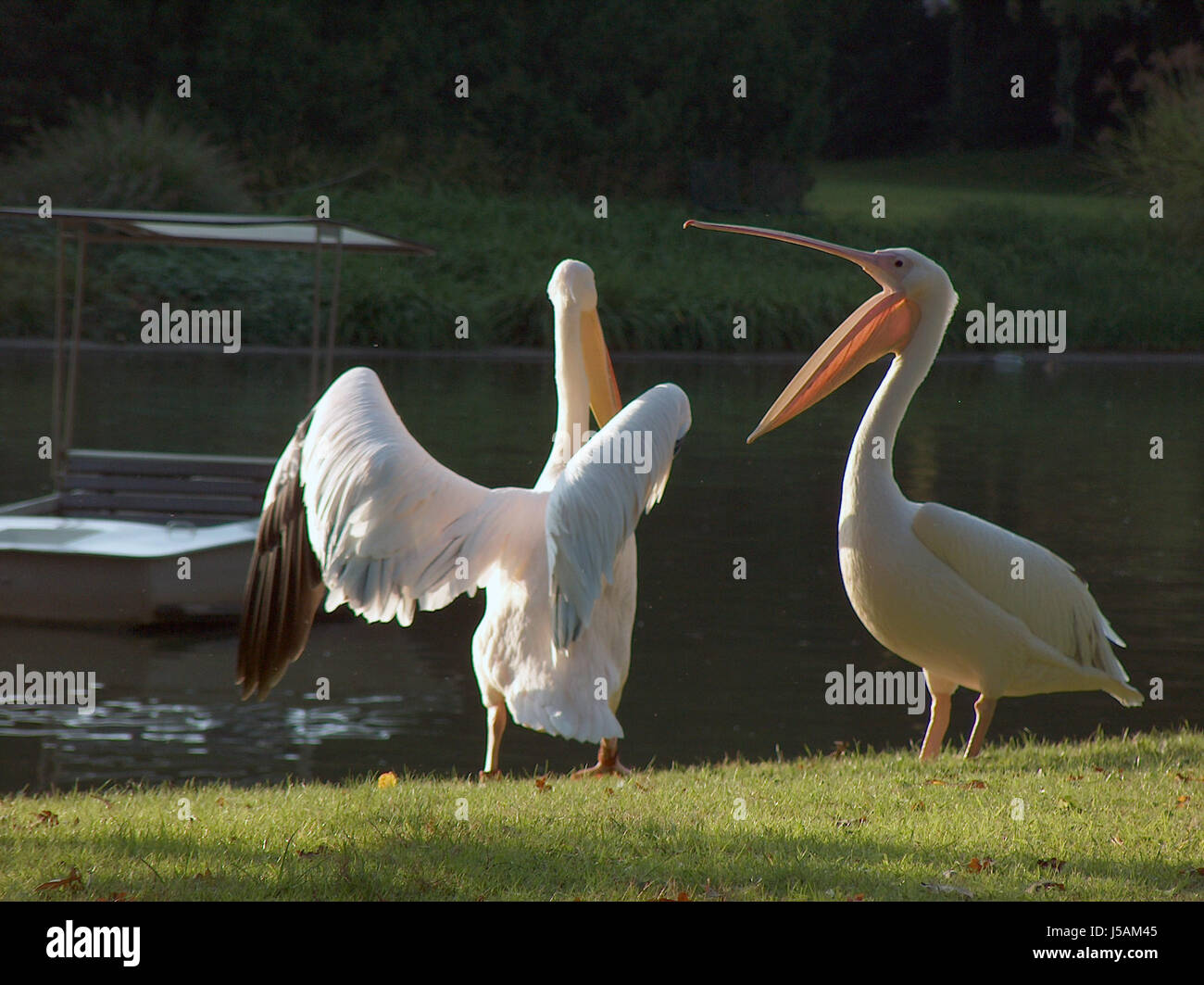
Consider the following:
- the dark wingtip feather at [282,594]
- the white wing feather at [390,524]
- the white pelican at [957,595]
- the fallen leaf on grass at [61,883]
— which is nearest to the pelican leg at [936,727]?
the white pelican at [957,595]

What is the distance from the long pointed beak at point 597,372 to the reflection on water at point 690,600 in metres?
1.34

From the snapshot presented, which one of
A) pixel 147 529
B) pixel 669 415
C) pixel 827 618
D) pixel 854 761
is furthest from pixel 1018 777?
pixel 147 529

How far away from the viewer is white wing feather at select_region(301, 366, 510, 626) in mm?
4809

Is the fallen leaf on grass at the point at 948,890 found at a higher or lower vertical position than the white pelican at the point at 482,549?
lower

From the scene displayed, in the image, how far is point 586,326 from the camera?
5.95 m

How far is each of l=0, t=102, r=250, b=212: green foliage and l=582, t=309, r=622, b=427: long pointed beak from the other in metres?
17.9

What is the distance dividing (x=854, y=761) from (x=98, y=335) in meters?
17.9

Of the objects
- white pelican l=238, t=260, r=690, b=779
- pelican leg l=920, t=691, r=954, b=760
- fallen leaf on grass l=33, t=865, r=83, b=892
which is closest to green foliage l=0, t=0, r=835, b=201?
white pelican l=238, t=260, r=690, b=779

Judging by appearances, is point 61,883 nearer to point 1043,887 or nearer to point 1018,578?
point 1043,887

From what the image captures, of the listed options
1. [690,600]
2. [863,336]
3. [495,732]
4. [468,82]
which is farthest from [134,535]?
[468,82]

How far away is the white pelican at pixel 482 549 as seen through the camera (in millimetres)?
4512

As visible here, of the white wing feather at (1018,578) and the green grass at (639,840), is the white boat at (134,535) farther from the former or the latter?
the white wing feather at (1018,578)

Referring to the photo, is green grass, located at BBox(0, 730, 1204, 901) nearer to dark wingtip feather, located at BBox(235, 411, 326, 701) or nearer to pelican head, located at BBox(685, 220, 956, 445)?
dark wingtip feather, located at BBox(235, 411, 326, 701)

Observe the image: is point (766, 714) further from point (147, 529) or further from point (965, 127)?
point (965, 127)
